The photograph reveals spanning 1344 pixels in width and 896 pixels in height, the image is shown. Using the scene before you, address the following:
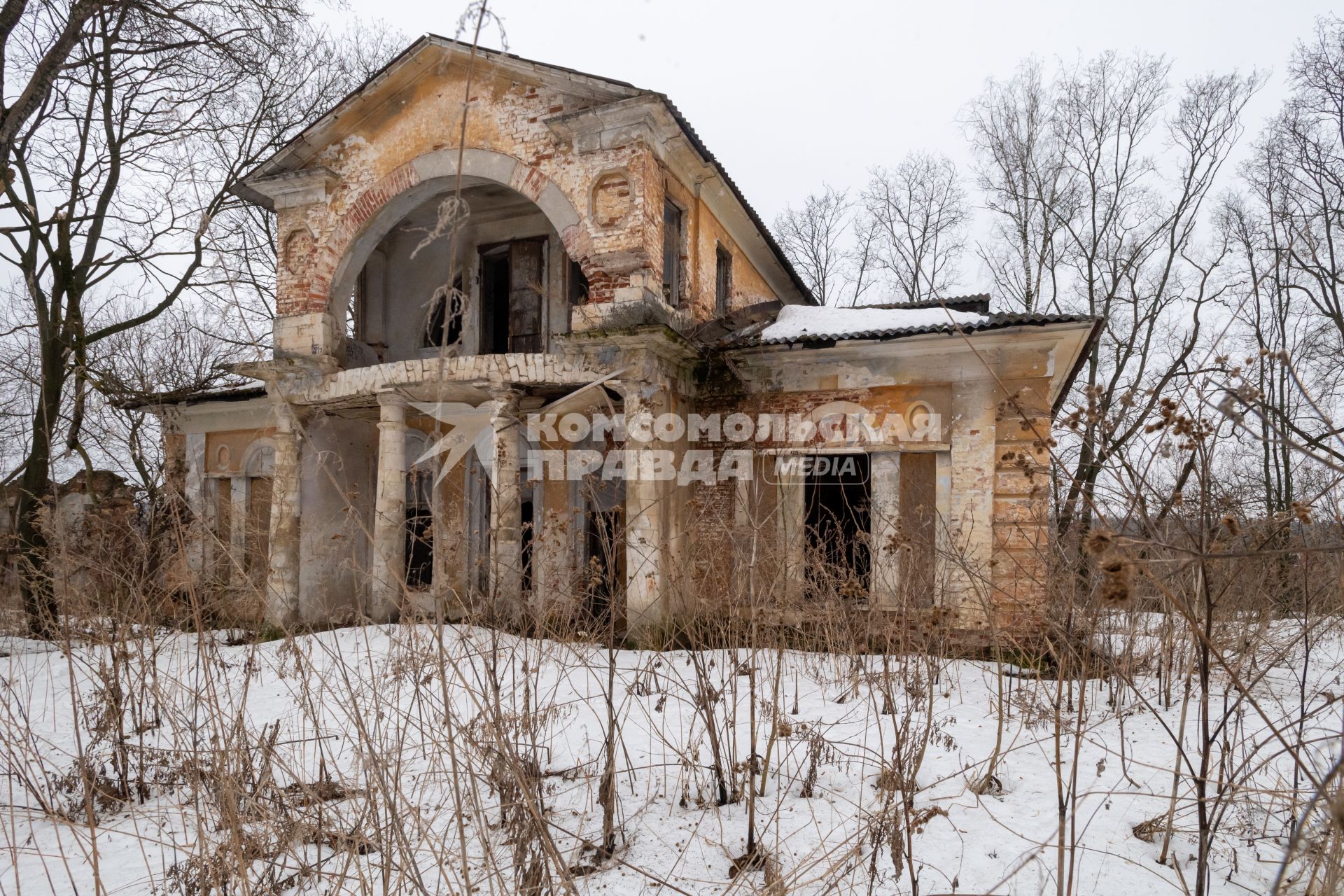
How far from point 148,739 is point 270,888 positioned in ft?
10.2

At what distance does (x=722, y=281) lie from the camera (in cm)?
1197

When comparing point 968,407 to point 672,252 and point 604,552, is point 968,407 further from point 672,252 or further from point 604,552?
point 604,552

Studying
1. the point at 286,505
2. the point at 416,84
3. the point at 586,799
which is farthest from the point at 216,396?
the point at 586,799

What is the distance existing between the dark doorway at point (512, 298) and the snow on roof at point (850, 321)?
351 centimetres

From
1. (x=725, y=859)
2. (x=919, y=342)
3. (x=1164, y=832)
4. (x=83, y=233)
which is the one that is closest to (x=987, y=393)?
(x=919, y=342)

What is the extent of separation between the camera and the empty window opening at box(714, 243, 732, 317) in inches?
454

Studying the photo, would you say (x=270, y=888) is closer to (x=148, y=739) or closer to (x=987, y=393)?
(x=148, y=739)

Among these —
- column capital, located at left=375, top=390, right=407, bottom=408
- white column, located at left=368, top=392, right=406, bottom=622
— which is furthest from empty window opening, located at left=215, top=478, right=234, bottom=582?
column capital, located at left=375, top=390, right=407, bottom=408

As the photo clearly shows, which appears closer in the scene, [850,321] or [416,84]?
[416,84]

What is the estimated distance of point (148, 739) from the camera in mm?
4969

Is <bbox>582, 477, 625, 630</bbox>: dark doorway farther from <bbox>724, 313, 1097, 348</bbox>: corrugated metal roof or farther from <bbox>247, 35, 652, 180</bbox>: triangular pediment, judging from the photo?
<bbox>247, 35, 652, 180</bbox>: triangular pediment

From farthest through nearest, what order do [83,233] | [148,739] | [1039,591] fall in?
1. [83,233]
2. [1039,591]
3. [148,739]

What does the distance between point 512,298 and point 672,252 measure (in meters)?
2.82

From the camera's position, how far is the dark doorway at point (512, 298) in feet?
36.6
